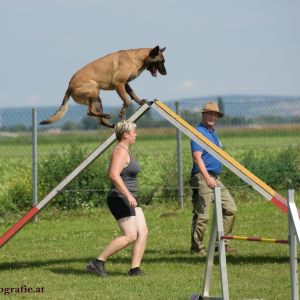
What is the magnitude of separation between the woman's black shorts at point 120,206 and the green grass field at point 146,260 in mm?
649

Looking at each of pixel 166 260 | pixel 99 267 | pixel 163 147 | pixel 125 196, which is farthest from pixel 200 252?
pixel 163 147

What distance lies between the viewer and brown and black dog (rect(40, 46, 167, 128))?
977 cm

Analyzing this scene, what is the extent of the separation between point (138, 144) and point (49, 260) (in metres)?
9.38

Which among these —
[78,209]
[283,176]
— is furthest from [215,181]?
[283,176]

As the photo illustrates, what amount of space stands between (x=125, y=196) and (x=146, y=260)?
1.77 meters

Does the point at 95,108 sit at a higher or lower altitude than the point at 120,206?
higher

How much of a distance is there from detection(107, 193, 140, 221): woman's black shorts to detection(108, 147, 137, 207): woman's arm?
0.16m

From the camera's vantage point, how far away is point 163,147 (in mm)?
19125

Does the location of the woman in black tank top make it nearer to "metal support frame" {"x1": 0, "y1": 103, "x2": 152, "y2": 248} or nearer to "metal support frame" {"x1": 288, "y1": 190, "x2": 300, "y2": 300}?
"metal support frame" {"x1": 0, "y1": 103, "x2": 152, "y2": 248}

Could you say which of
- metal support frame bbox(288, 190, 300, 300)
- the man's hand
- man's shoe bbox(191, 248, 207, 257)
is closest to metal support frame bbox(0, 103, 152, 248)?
the man's hand

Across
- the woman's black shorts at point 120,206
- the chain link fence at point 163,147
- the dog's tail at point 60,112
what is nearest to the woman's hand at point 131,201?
the woman's black shorts at point 120,206

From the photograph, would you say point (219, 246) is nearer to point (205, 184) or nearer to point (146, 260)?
point (205, 184)

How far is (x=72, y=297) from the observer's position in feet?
27.7

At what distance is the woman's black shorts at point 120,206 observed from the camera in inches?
369
